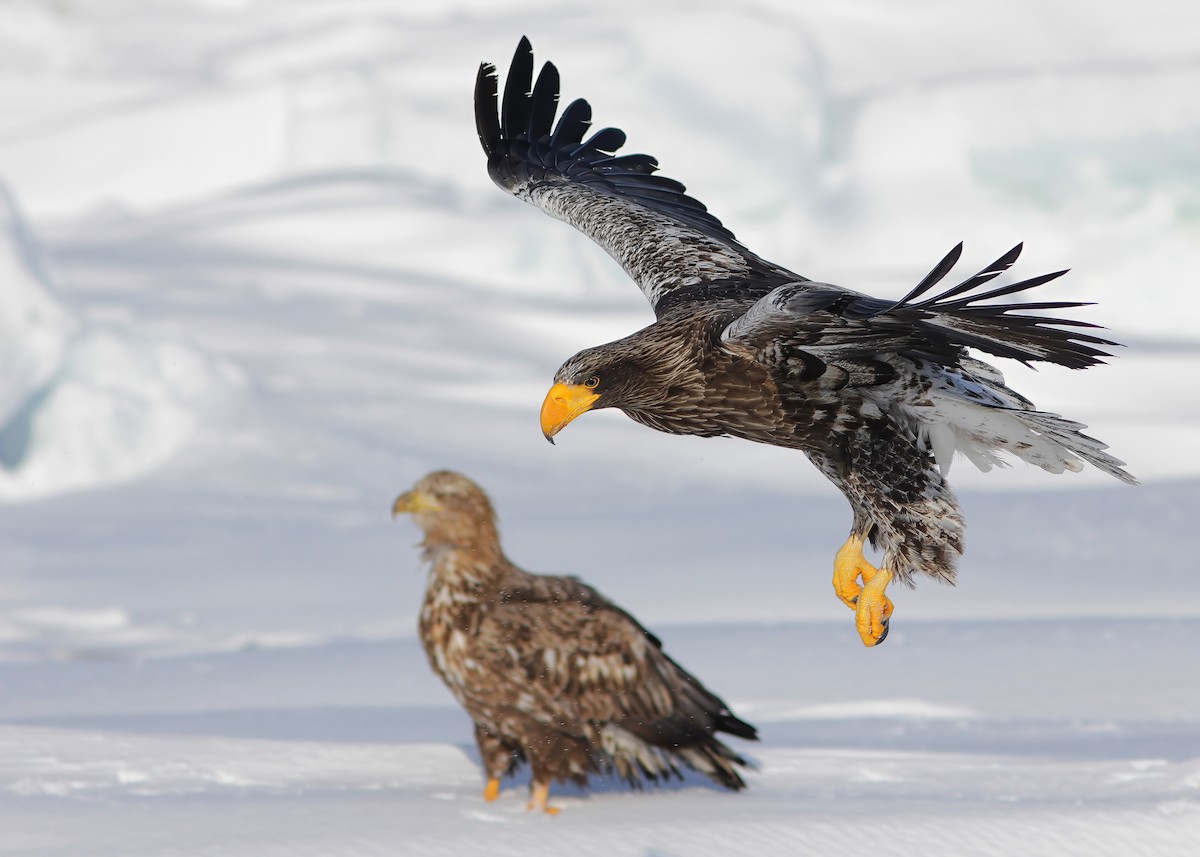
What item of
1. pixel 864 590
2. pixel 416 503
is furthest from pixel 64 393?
pixel 864 590

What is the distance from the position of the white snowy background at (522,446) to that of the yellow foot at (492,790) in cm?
15

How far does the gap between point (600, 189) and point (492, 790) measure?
2523 mm

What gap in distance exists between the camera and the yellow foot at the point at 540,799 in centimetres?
565

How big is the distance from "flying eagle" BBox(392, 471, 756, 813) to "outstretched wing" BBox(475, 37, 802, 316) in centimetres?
119

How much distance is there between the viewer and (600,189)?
663 cm

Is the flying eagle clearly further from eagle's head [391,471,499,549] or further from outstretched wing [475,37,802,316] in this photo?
outstretched wing [475,37,802,316]

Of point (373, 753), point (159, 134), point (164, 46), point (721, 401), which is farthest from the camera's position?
point (164, 46)

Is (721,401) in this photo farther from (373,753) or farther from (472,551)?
(373,753)

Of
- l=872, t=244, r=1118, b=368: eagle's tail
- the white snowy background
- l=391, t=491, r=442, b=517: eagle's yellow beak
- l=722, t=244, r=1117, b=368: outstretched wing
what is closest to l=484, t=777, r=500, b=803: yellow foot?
the white snowy background

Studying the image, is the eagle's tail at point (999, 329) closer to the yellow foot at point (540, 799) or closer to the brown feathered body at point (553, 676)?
the brown feathered body at point (553, 676)

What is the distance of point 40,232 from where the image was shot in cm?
2573

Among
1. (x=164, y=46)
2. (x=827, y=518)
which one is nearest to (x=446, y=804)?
(x=827, y=518)

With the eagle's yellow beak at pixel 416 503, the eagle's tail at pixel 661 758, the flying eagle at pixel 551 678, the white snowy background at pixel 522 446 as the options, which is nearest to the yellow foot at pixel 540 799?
the flying eagle at pixel 551 678

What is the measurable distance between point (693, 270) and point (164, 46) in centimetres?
3436
